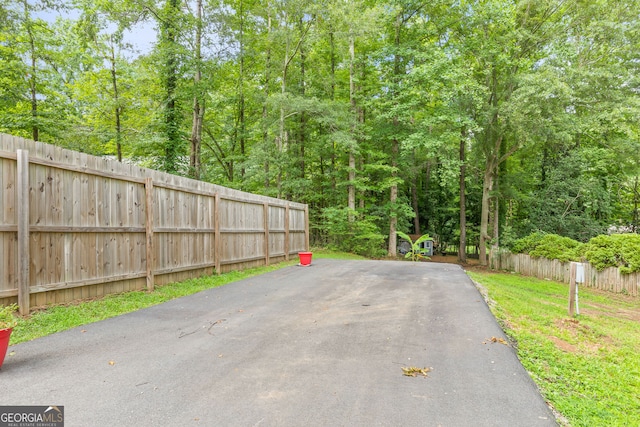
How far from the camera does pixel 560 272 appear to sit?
43.4 ft

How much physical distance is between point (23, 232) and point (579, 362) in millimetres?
6654

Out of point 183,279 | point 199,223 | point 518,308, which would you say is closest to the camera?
point 518,308

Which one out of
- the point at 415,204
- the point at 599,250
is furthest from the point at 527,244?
the point at 415,204

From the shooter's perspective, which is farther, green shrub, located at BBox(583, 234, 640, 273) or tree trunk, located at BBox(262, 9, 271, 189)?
tree trunk, located at BBox(262, 9, 271, 189)

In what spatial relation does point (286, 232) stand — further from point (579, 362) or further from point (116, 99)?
point (116, 99)

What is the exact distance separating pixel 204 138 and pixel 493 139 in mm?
17092

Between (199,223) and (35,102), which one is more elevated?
(35,102)

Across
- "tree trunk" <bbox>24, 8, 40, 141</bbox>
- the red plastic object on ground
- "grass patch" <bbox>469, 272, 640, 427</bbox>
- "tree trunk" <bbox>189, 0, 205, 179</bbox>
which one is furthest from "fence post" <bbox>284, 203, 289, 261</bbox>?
"tree trunk" <bbox>24, 8, 40, 141</bbox>

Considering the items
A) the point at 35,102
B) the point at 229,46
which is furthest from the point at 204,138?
the point at 35,102

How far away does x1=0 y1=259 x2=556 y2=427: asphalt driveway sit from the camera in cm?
229

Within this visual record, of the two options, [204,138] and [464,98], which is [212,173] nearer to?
[204,138]

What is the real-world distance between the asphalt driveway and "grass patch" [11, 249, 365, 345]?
0.78 ft

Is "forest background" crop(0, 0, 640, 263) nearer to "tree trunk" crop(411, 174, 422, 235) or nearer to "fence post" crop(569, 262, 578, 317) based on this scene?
"tree trunk" crop(411, 174, 422, 235)

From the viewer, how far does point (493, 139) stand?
17203 millimetres
